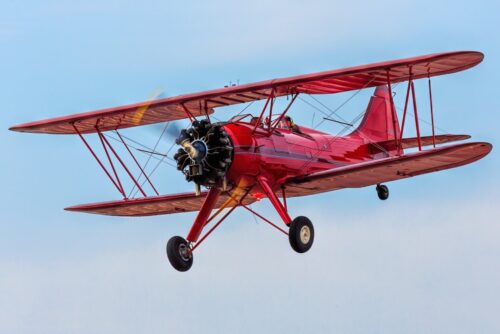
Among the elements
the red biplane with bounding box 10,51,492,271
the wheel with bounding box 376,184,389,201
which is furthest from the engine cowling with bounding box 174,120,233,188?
the wheel with bounding box 376,184,389,201

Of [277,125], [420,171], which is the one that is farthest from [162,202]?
[420,171]

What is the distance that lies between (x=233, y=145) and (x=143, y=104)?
2.82 metres

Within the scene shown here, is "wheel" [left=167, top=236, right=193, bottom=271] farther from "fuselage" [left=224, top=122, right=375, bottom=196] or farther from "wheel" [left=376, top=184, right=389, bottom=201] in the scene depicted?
"wheel" [left=376, top=184, right=389, bottom=201]

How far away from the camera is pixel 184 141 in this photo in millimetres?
22281

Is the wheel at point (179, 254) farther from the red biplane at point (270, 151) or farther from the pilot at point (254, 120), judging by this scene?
the pilot at point (254, 120)

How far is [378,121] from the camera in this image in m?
28.8

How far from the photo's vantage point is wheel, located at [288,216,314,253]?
873 inches

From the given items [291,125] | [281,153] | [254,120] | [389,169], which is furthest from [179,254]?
[389,169]

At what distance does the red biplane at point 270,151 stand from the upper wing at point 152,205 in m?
0.02

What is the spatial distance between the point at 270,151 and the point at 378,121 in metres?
6.10

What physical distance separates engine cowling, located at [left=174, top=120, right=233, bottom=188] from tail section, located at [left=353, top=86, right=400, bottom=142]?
5.85 metres

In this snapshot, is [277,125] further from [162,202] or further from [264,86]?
[162,202]

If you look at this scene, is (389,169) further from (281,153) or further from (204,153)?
(204,153)

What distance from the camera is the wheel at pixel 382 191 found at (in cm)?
2609
